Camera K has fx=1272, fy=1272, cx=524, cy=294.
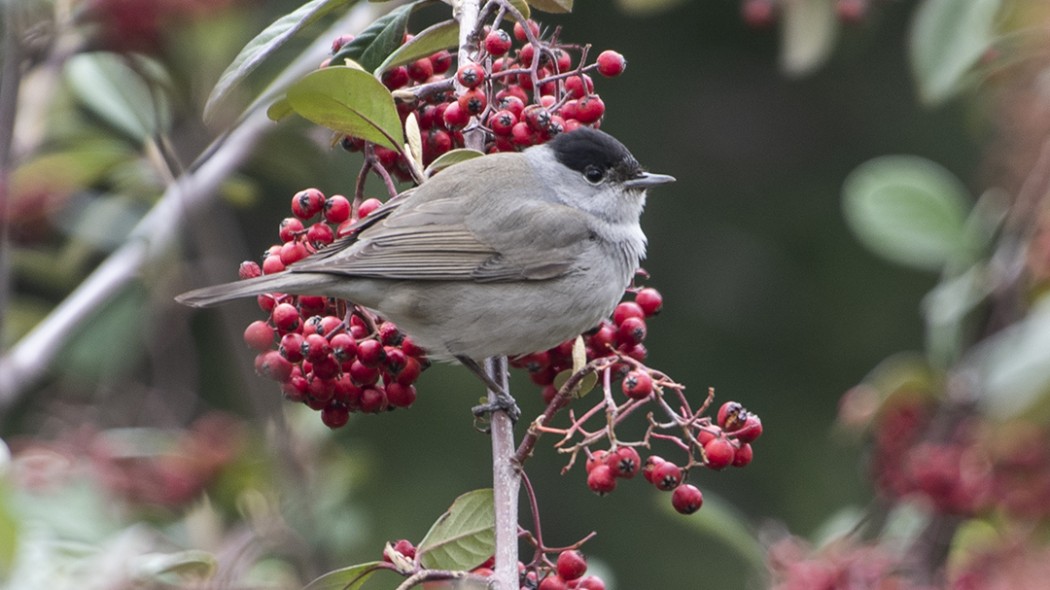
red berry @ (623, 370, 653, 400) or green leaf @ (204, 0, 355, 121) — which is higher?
green leaf @ (204, 0, 355, 121)

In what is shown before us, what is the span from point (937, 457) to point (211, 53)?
→ 2.76 metres

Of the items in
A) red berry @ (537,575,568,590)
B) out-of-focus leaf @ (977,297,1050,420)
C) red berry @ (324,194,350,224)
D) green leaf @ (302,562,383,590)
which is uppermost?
red berry @ (324,194,350,224)

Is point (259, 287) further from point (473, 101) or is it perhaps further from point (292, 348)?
point (473, 101)

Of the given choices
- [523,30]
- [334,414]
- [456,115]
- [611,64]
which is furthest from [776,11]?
[334,414]

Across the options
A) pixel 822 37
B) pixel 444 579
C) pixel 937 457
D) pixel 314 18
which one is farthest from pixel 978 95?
pixel 444 579

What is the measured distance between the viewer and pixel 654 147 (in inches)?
347

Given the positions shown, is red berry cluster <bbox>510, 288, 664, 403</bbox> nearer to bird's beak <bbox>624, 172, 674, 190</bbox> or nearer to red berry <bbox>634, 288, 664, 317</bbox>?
red berry <bbox>634, 288, 664, 317</bbox>

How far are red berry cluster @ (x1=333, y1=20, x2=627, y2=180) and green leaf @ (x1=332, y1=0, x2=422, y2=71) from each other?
1.9 inches

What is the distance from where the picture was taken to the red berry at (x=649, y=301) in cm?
317

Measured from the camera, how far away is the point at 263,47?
280 centimetres

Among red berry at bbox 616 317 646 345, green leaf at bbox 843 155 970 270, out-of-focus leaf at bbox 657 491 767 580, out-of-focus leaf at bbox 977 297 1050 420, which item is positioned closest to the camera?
out-of-focus leaf at bbox 977 297 1050 420

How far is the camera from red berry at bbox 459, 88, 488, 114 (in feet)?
9.52

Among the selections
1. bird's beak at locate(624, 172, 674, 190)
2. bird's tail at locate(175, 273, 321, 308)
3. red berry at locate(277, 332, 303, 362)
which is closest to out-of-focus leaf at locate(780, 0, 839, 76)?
bird's beak at locate(624, 172, 674, 190)

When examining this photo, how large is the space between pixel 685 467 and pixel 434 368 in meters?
4.83
